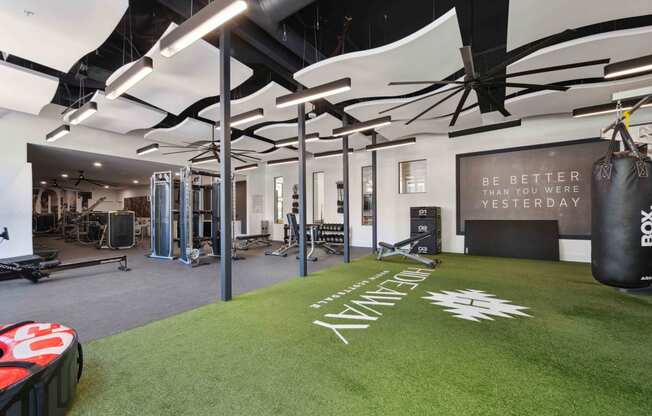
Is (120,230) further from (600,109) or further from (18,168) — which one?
(600,109)

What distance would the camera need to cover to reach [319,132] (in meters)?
7.68

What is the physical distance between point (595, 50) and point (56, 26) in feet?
23.5

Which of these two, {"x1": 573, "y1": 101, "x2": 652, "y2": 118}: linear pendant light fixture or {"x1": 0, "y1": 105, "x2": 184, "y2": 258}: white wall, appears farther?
{"x1": 0, "y1": 105, "x2": 184, "y2": 258}: white wall

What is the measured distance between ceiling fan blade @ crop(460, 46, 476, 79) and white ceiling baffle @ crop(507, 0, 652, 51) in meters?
0.72

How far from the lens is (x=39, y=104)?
5535 millimetres

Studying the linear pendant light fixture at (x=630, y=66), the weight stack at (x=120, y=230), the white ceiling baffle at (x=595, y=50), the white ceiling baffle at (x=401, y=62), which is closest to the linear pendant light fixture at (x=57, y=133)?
the weight stack at (x=120, y=230)

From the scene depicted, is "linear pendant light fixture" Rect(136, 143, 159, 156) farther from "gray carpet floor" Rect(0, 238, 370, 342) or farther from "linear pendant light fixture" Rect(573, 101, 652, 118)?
"linear pendant light fixture" Rect(573, 101, 652, 118)

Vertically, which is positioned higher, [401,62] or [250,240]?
[401,62]

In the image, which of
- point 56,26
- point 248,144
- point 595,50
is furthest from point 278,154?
point 595,50

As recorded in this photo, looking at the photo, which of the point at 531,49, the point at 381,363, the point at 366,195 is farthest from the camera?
A: the point at 366,195

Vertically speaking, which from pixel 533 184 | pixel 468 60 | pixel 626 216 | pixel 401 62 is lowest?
pixel 626 216

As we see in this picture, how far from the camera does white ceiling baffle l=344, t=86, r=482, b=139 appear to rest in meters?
5.59

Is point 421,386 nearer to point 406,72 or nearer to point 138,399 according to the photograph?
point 138,399

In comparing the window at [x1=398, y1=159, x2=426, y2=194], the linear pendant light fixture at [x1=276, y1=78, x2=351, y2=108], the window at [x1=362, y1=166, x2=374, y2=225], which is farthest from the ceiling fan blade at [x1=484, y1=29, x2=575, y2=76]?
the window at [x1=362, y1=166, x2=374, y2=225]
